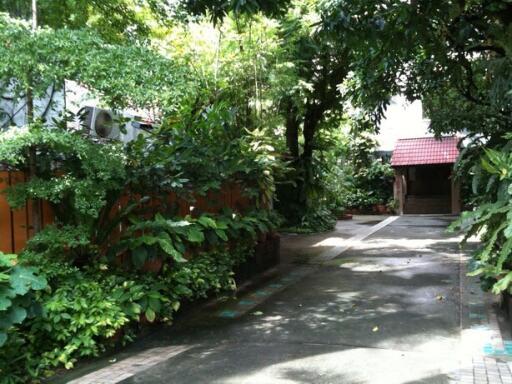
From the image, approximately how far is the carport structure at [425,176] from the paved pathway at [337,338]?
16324mm

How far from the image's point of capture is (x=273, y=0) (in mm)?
5852

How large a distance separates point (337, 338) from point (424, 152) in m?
21.3

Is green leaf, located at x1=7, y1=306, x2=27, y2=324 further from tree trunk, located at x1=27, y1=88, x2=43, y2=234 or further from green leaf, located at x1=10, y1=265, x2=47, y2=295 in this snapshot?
tree trunk, located at x1=27, y1=88, x2=43, y2=234

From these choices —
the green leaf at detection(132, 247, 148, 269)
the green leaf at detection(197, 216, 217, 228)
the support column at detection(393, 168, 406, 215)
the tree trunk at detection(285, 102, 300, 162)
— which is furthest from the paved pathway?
the support column at detection(393, 168, 406, 215)

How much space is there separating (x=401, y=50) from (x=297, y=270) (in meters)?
4.41

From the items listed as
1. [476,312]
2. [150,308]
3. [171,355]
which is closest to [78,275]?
[150,308]

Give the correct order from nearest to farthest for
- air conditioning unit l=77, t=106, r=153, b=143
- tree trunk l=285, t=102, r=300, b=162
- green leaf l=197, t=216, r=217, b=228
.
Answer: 1. air conditioning unit l=77, t=106, r=153, b=143
2. green leaf l=197, t=216, r=217, b=228
3. tree trunk l=285, t=102, r=300, b=162

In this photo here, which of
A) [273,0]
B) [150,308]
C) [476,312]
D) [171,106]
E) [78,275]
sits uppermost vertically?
[273,0]

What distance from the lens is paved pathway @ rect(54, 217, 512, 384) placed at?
4.74m

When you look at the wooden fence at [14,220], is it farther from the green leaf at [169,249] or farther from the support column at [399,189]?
the support column at [399,189]

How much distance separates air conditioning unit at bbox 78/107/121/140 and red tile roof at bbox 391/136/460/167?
1941cm

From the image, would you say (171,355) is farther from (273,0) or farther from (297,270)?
(297,270)

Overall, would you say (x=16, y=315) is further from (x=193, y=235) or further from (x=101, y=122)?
(x=101, y=122)

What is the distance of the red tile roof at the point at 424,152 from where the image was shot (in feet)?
81.2
